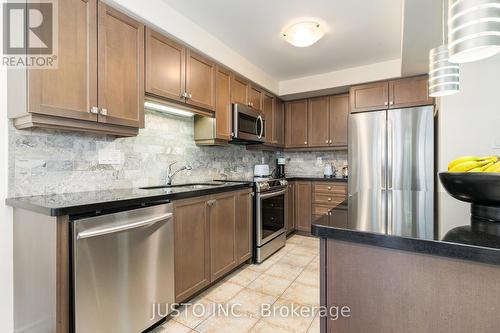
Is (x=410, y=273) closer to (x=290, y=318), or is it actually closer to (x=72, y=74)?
(x=290, y=318)

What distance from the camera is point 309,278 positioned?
245 cm

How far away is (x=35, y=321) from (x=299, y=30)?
A: 288 centimetres

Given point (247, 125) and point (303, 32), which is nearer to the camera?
point (303, 32)

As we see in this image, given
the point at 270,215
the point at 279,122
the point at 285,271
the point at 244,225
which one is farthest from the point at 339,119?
the point at 285,271

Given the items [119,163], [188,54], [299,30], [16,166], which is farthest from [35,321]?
[299,30]

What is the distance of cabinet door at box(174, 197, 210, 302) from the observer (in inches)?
73.8

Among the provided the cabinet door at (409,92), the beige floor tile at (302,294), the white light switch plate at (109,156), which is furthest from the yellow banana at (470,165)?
the cabinet door at (409,92)

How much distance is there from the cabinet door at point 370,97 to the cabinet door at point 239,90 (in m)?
1.52

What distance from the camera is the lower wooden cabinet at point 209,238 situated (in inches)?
75.0

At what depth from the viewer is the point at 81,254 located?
1.27 meters

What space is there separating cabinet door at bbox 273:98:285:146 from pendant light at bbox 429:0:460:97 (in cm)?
264

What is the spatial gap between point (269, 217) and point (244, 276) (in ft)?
2.59

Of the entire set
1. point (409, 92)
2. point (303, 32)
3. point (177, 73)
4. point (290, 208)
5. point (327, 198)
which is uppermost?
point (303, 32)

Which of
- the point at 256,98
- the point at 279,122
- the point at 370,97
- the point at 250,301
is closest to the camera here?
the point at 250,301
